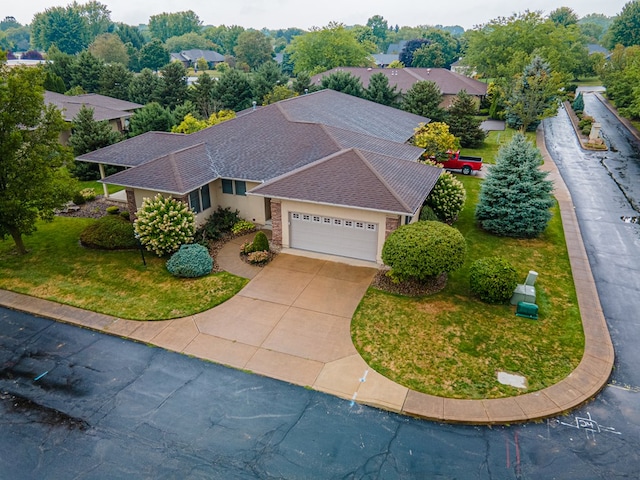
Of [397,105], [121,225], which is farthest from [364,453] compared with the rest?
[397,105]

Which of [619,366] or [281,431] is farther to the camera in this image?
[619,366]

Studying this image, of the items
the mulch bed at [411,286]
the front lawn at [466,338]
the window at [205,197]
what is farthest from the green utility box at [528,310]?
the window at [205,197]

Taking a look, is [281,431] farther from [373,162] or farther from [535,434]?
[373,162]

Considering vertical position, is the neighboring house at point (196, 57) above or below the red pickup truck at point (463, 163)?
Result: above

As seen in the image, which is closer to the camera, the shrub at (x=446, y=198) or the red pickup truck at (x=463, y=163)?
the shrub at (x=446, y=198)

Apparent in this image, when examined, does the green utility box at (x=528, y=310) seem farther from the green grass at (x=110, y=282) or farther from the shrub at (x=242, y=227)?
the shrub at (x=242, y=227)

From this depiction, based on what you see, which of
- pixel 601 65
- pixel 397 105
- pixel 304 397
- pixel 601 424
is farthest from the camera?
pixel 601 65

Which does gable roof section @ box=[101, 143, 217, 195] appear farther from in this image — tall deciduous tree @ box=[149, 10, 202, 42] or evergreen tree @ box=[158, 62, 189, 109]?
tall deciduous tree @ box=[149, 10, 202, 42]
